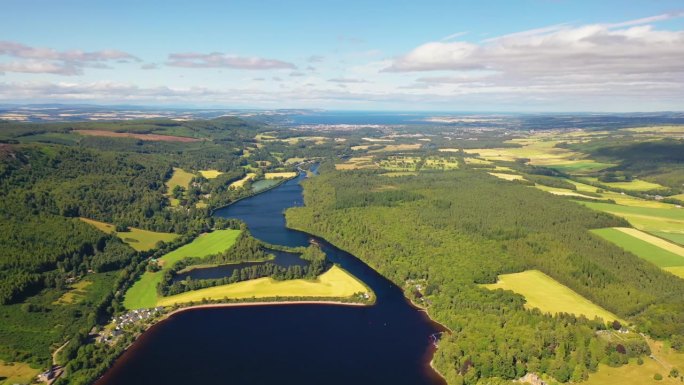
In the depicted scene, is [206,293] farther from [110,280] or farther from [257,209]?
[257,209]

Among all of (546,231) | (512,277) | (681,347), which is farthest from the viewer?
(546,231)

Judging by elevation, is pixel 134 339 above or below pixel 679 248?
below

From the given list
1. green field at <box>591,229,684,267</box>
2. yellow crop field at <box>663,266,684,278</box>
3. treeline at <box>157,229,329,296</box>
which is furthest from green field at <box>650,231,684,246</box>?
treeline at <box>157,229,329,296</box>

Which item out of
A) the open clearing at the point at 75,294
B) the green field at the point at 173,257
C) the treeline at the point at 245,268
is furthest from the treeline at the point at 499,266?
the open clearing at the point at 75,294

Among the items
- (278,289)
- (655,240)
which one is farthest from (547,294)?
(278,289)

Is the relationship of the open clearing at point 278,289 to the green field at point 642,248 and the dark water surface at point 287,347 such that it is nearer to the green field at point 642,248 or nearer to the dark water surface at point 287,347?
the dark water surface at point 287,347

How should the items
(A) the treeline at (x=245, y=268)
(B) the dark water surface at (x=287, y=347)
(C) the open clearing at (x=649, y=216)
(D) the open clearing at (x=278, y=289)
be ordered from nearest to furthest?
(B) the dark water surface at (x=287, y=347)
(D) the open clearing at (x=278, y=289)
(A) the treeline at (x=245, y=268)
(C) the open clearing at (x=649, y=216)

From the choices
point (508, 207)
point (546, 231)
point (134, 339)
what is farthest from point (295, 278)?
point (508, 207)

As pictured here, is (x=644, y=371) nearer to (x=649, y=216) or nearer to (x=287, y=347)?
(x=287, y=347)
